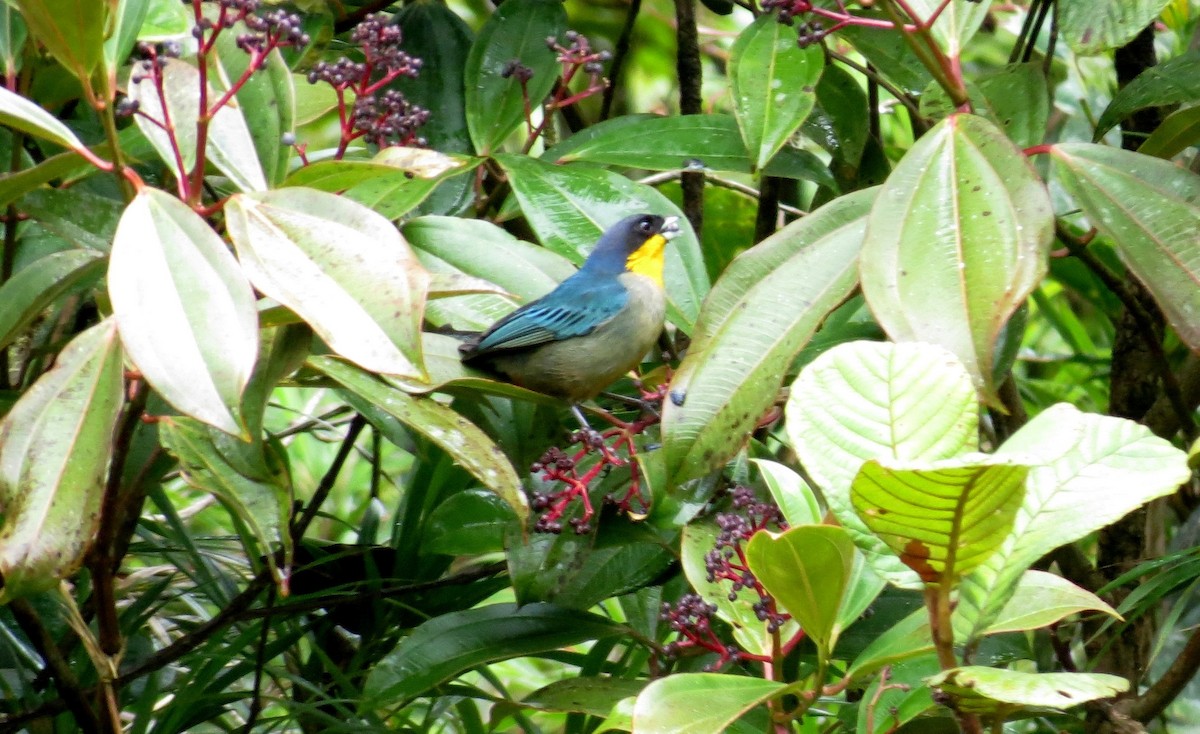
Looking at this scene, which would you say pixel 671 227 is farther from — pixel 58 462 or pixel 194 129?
pixel 58 462

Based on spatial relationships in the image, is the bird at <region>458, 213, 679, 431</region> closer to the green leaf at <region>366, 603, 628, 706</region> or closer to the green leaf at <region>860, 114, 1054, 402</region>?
the green leaf at <region>366, 603, 628, 706</region>

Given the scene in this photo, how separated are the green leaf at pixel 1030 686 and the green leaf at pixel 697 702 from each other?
1.06 ft

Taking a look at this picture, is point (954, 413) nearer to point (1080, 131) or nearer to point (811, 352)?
point (811, 352)

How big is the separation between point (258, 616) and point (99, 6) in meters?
1.27

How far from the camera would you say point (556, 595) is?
2170mm

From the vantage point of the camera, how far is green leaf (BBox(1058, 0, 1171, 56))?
217 cm

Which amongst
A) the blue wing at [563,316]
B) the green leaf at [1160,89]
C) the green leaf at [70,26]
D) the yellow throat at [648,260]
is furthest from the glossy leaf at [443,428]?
the yellow throat at [648,260]

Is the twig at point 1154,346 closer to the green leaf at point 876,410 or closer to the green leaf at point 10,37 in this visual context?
the green leaf at point 876,410

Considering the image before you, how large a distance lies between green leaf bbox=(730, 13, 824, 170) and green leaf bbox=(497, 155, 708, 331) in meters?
0.26

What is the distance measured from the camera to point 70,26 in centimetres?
151

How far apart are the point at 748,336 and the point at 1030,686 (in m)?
0.70

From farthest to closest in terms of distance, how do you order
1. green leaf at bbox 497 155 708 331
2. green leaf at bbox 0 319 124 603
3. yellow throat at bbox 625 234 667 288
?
yellow throat at bbox 625 234 667 288 → green leaf at bbox 497 155 708 331 → green leaf at bbox 0 319 124 603

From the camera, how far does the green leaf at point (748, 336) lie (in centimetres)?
169

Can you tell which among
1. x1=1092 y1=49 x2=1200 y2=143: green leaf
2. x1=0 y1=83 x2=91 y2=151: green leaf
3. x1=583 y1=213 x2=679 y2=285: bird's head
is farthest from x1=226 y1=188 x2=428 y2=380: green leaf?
x1=1092 y1=49 x2=1200 y2=143: green leaf
